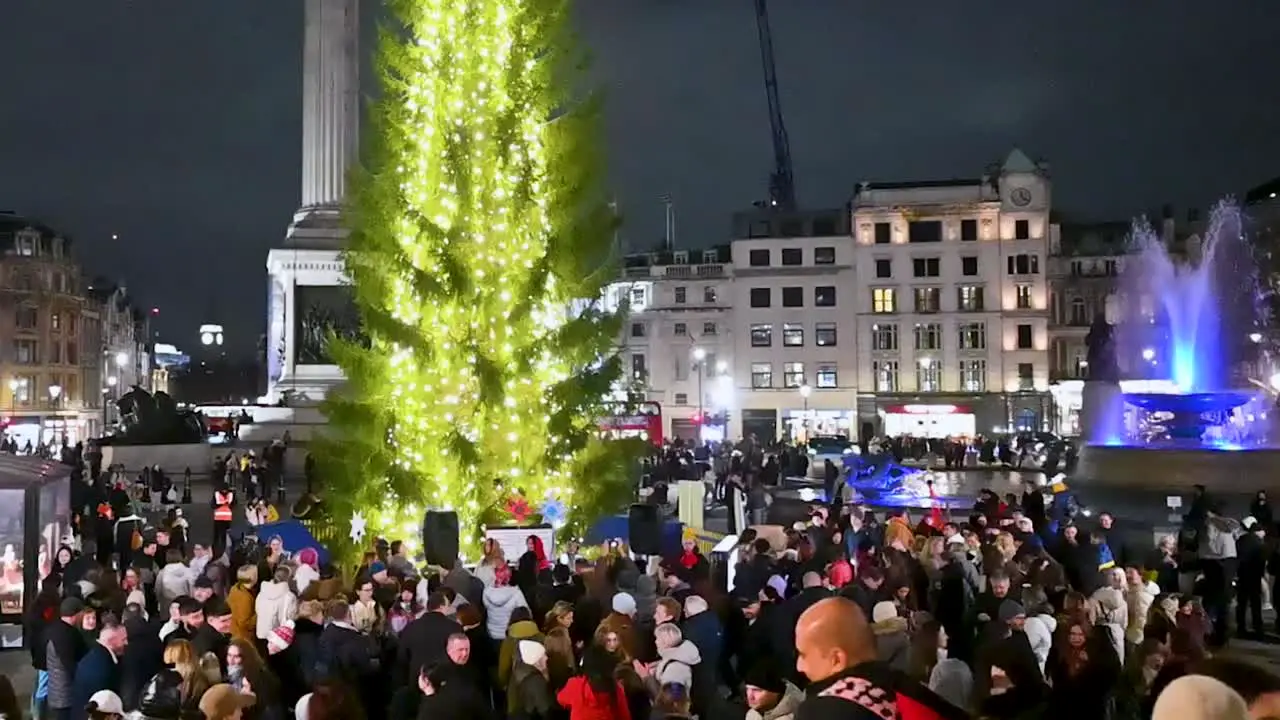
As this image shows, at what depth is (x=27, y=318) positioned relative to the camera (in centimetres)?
8888

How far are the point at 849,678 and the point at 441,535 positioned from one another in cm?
1310

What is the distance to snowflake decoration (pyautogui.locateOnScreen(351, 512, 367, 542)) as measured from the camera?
1984 cm

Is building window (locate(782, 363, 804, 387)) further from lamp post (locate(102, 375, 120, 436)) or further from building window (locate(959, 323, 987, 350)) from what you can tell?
lamp post (locate(102, 375, 120, 436))

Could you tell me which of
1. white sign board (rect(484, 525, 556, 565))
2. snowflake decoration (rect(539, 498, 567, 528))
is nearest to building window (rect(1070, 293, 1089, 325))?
snowflake decoration (rect(539, 498, 567, 528))

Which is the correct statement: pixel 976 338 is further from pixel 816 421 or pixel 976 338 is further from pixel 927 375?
pixel 816 421

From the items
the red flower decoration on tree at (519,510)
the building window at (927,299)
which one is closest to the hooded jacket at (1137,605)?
the red flower decoration on tree at (519,510)

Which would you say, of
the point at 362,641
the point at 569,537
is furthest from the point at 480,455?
the point at 362,641

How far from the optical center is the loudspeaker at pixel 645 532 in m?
18.1

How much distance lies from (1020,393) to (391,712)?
7680 centimetres

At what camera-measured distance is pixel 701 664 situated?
366 inches

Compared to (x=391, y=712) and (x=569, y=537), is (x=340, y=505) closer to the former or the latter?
(x=569, y=537)

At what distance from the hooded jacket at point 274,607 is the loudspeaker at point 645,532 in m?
7.50

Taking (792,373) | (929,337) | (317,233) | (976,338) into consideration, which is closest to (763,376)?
(792,373)

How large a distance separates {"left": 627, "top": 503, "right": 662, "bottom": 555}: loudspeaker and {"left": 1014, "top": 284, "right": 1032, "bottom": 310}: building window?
68.2 metres
